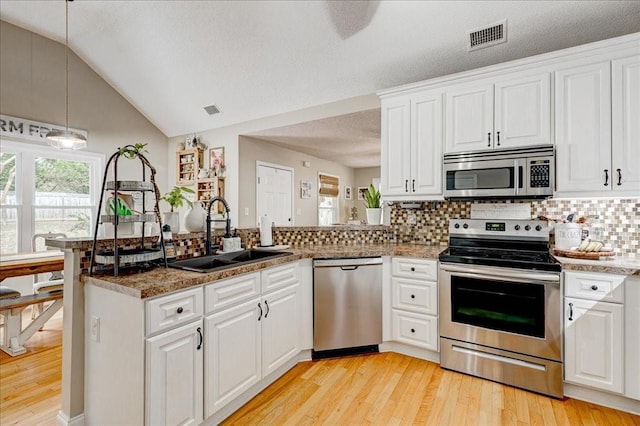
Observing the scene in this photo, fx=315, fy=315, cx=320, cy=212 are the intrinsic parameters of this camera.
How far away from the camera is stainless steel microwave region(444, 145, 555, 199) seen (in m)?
2.31

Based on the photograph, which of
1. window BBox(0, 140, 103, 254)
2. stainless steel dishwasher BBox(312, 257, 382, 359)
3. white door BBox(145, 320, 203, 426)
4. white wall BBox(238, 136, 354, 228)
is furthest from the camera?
white wall BBox(238, 136, 354, 228)

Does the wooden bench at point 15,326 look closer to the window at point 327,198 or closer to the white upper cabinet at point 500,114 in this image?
the white upper cabinet at point 500,114

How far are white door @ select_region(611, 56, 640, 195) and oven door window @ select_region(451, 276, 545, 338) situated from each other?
0.92 metres

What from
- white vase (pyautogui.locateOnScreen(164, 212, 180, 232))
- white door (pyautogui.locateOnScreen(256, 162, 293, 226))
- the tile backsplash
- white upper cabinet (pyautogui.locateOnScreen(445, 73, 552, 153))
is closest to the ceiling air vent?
white upper cabinet (pyautogui.locateOnScreen(445, 73, 552, 153))

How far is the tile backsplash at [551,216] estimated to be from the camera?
2.33m

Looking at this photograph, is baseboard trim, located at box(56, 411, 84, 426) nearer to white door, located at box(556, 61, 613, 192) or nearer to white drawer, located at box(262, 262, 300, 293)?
white drawer, located at box(262, 262, 300, 293)

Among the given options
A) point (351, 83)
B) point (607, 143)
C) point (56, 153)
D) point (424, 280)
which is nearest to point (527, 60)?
point (607, 143)

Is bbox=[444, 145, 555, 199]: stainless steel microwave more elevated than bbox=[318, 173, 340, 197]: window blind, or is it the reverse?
bbox=[318, 173, 340, 197]: window blind

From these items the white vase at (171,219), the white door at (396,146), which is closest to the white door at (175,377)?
the white vase at (171,219)

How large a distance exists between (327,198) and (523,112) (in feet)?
16.9

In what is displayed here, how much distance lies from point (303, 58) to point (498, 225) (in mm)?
2370

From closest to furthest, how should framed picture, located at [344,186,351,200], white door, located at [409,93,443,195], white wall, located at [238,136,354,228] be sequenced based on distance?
white door, located at [409,93,443,195], white wall, located at [238,136,354,228], framed picture, located at [344,186,351,200]

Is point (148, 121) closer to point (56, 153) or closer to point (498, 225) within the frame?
point (56, 153)

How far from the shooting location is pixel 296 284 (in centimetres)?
245
